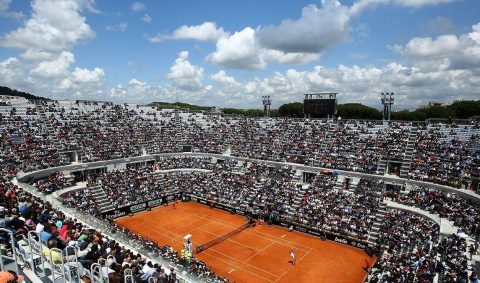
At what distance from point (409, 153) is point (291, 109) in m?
63.9

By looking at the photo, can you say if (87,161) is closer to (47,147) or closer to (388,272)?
(47,147)

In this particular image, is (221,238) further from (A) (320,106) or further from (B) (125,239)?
(A) (320,106)

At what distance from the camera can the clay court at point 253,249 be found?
2839cm

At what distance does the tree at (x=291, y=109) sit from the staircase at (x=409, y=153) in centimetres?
5469

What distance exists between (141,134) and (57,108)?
1536 centimetres

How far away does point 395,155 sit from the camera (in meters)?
41.3

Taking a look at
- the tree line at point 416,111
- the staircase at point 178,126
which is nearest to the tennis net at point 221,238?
the staircase at point 178,126

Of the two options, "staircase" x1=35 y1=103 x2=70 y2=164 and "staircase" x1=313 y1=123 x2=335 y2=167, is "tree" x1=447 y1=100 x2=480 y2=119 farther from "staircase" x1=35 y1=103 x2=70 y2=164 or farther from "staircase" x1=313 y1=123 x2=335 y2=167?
"staircase" x1=35 y1=103 x2=70 y2=164

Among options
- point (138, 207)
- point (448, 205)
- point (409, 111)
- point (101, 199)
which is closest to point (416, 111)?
point (409, 111)

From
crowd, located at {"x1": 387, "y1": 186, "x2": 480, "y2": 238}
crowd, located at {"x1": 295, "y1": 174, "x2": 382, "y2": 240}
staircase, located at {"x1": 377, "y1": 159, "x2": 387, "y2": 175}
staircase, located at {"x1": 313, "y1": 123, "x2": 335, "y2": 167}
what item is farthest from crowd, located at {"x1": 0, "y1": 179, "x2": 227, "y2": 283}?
staircase, located at {"x1": 313, "y1": 123, "x2": 335, "y2": 167}

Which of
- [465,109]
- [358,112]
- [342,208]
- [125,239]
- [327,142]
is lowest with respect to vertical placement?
[342,208]

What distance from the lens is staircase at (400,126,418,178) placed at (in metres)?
39.1

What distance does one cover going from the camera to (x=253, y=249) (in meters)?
33.4

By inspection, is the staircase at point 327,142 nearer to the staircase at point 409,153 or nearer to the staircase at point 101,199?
the staircase at point 409,153
